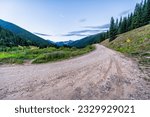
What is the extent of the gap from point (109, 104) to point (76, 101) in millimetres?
1025

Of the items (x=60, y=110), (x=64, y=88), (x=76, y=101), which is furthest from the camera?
(x=64, y=88)

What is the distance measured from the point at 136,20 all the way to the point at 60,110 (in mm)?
65615

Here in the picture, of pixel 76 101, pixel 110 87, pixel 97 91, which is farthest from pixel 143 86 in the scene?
pixel 76 101

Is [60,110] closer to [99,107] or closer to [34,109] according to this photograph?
[34,109]

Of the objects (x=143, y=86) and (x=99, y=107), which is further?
(x=143, y=86)

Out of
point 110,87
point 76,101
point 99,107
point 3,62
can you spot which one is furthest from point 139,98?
point 3,62

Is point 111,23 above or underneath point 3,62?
above

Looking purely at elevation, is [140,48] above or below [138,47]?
below

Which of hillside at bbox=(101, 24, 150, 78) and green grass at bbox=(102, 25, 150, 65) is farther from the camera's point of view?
green grass at bbox=(102, 25, 150, 65)

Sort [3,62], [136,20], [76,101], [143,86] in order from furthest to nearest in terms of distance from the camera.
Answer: [136,20] < [3,62] < [143,86] < [76,101]

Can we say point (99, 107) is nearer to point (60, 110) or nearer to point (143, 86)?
point (60, 110)

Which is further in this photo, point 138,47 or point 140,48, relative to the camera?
point 138,47

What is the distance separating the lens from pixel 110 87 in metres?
7.10

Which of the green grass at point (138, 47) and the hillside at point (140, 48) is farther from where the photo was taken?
the green grass at point (138, 47)
